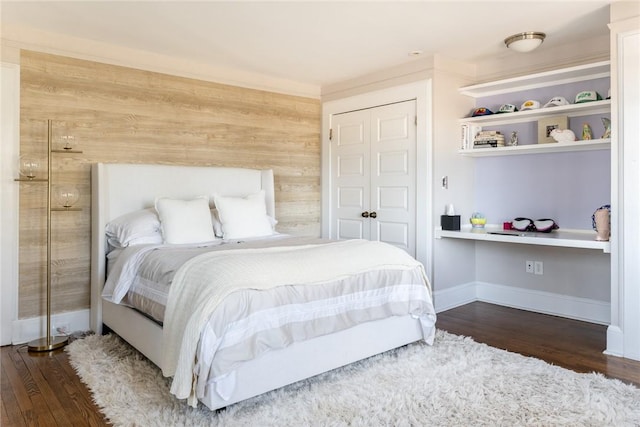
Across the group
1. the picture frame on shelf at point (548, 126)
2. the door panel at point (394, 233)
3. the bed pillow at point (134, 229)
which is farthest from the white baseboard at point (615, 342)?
the bed pillow at point (134, 229)

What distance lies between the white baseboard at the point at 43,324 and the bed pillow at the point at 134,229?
663 millimetres

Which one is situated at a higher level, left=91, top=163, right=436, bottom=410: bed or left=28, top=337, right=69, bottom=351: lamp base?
left=91, top=163, right=436, bottom=410: bed

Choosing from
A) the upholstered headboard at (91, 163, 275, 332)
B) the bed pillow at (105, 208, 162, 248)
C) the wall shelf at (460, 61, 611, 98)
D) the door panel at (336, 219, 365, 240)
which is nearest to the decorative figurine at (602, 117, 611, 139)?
the wall shelf at (460, 61, 611, 98)

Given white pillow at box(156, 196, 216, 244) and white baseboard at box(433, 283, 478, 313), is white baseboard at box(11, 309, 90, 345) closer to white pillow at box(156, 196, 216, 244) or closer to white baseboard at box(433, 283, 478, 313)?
white pillow at box(156, 196, 216, 244)

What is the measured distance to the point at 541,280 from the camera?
4043mm

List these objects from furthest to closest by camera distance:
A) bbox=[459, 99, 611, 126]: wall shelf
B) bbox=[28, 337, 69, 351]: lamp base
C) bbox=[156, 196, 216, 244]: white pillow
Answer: bbox=[459, 99, 611, 126]: wall shelf < bbox=[156, 196, 216, 244]: white pillow < bbox=[28, 337, 69, 351]: lamp base

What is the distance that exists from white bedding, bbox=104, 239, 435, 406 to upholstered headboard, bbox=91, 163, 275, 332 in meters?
0.52

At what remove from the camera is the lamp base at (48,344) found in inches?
118

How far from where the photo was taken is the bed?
204 centimetres

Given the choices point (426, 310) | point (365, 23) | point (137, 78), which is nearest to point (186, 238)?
point (137, 78)

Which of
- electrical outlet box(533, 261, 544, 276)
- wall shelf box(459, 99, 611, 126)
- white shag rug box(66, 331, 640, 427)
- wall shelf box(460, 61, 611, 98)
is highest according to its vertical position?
wall shelf box(460, 61, 611, 98)

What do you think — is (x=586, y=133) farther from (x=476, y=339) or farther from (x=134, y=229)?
(x=134, y=229)

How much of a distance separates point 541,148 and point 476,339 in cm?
174

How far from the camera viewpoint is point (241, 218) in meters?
3.55
